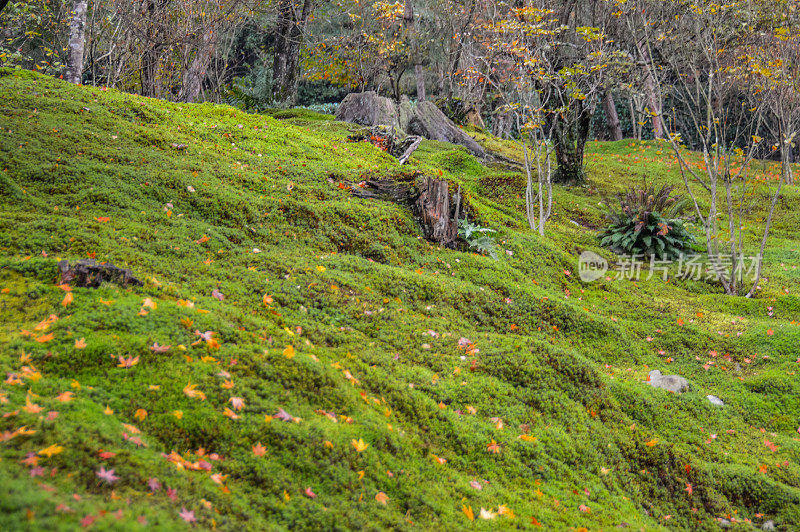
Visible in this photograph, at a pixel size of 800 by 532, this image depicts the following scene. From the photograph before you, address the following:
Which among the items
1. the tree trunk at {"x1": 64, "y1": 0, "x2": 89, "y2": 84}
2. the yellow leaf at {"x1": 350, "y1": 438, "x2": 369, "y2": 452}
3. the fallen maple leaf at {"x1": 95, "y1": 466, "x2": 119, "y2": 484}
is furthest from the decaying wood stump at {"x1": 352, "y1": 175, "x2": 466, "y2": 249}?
the tree trunk at {"x1": 64, "y1": 0, "x2": 89, "y2": 84}

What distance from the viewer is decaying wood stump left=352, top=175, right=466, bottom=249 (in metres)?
7.74

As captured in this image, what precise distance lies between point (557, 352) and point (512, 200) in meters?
6.74

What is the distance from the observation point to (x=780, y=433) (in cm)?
551

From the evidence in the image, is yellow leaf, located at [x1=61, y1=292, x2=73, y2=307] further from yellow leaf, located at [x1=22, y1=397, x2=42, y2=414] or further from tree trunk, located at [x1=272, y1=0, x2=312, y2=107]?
tree trunk, located at [x1=272, y1=0, x2=312, y2=107]

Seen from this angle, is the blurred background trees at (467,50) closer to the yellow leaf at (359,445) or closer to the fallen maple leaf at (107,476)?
the fallen maple leaf at (107,476)

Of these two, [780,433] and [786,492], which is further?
[780,433]

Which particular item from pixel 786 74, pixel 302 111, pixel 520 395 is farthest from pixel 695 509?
pixel 302 111

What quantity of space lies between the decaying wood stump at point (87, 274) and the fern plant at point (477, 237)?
16.2ft

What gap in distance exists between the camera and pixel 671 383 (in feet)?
19.3

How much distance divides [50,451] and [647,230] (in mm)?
9814

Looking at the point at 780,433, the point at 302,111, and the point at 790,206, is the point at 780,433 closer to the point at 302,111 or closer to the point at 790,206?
the point at 790,206

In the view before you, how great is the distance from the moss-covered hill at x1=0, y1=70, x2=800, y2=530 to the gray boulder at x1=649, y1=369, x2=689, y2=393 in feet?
0.44

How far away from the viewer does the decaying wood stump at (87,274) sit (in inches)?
162

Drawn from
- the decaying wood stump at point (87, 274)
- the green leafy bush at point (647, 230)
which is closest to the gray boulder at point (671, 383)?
the green leafy bush at point (647, 230)
